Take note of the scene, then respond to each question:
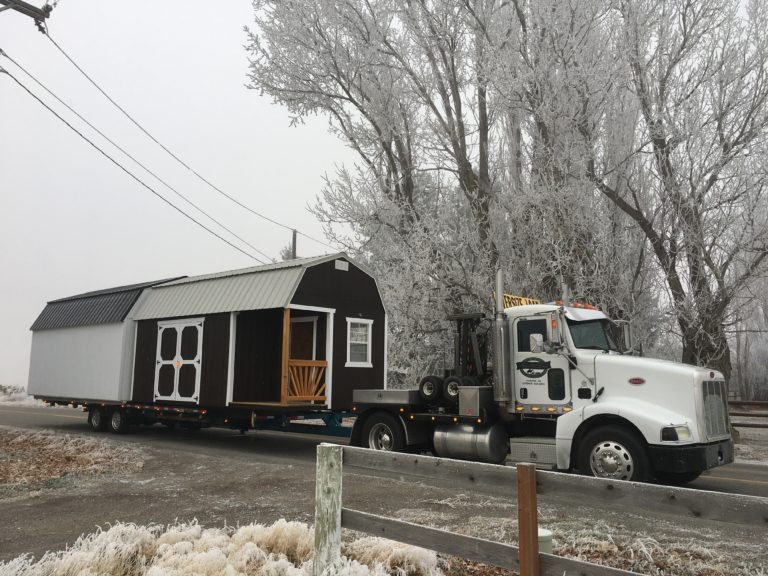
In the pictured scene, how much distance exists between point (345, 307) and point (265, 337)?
10.5 feet

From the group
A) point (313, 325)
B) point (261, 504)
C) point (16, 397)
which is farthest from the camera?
point (16, 397)

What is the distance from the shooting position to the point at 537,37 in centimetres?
1681

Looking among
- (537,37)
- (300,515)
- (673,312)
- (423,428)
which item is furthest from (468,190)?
(300,515)

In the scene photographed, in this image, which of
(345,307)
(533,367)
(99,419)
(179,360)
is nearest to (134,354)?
(179,360)

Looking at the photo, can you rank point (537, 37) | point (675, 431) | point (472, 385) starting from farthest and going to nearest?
point (537, 37) → point (472, 385) → point (675, 431)

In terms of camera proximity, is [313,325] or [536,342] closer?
[536,342]

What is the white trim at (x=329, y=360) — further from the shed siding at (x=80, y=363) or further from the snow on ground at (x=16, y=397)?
the snow on ground at (x=16, y=397)

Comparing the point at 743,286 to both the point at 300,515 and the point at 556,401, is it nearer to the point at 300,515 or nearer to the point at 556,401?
the point at 556,401

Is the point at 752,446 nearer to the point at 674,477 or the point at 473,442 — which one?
the point at 674,477

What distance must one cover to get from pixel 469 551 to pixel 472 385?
6.76 metres

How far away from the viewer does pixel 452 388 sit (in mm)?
10516

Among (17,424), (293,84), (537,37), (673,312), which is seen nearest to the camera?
(673,312)

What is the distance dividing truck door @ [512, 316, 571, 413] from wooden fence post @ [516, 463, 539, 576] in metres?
5.97

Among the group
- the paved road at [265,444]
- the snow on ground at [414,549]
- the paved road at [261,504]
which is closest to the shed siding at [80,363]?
the paved road at [265,444]
